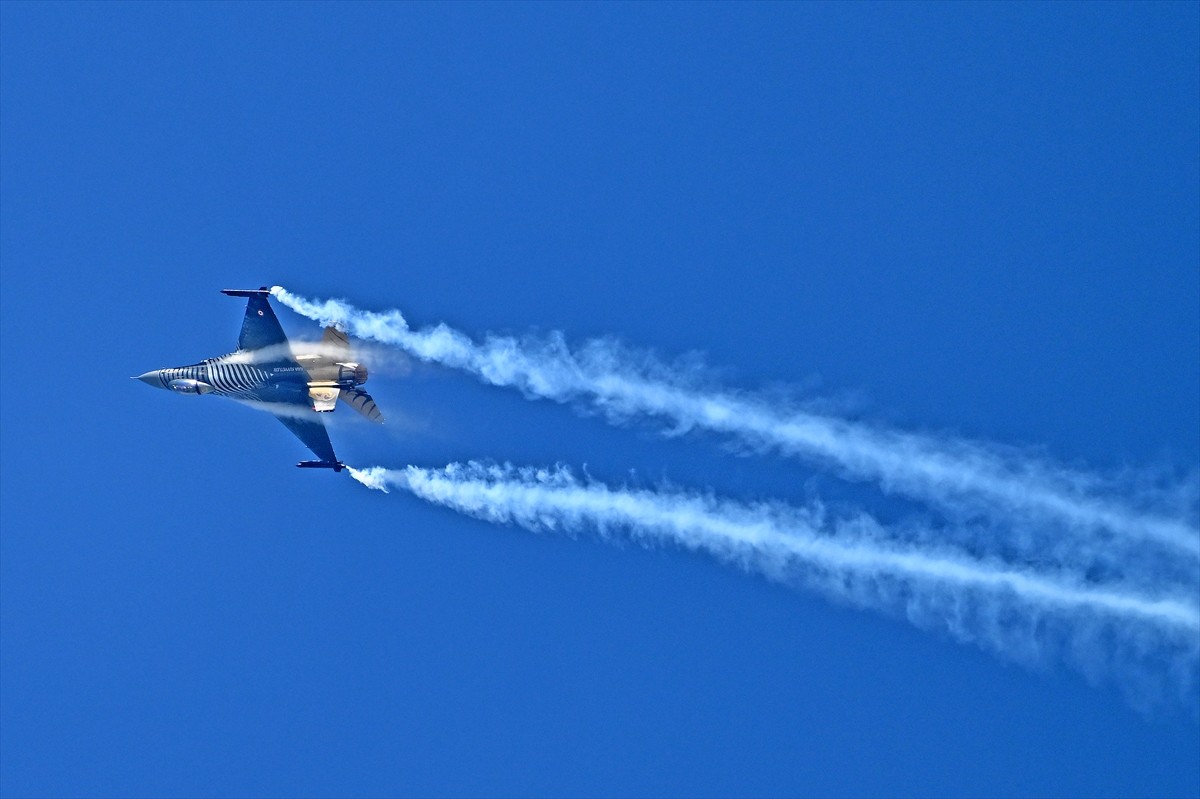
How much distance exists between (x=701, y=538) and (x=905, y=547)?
7.10 meters

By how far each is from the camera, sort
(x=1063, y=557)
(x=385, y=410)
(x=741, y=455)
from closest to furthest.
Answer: (x=1063, y=557) → (x=741, y=455) → (x=385, y=410)

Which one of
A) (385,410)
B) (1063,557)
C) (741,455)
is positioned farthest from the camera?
(385,410)

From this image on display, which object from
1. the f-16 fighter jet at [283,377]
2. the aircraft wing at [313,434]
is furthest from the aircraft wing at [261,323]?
the aircraft wing at [313,434]

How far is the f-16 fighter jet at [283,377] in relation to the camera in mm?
55875

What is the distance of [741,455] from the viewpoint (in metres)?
54.2

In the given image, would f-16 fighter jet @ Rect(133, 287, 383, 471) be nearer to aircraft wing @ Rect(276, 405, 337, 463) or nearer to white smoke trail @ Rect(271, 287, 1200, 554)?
aircraft wing @ Rect(276, 405, 337, 463)

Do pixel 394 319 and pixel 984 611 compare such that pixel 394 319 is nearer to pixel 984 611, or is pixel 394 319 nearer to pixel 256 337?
pixel 256 337

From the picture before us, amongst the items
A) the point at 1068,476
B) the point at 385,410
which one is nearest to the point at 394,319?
the point at 385,410

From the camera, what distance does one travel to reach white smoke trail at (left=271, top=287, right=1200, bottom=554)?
50.6 m

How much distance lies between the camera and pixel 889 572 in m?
52.0

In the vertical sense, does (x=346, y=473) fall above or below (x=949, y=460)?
below

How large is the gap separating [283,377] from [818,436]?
19929mm

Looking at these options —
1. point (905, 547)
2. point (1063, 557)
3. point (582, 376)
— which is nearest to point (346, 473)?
point (582, 376)

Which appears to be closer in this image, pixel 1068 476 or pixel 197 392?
pixel 1068 476
